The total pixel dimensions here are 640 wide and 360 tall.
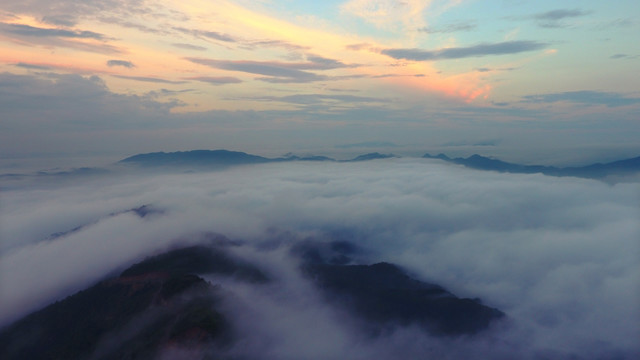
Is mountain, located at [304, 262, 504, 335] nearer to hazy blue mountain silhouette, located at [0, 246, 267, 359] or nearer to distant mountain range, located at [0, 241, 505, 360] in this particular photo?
distant mountain range, located at [0, 241, 505, 360]

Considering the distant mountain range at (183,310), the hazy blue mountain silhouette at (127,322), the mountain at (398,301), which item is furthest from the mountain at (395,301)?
the hazy blue mountain silhouette at (127,322)

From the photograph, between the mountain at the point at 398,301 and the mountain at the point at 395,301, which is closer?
the mountain at the point at 395,301

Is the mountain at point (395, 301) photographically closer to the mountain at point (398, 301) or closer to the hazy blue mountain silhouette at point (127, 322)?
the mountain at point (398, 301)

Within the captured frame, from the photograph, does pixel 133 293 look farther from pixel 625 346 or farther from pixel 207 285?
pixel 625 346

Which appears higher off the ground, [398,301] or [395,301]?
[395,301]

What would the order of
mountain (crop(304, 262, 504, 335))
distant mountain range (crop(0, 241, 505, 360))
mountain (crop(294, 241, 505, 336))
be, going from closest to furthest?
distant mountain range (crop(0, 241, 505, 360)) → mountain (crop(294, 241, 505, 336)) → mountain (crop(304, 262, 504, 335))

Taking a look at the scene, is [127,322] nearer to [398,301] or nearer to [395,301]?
[395,301]

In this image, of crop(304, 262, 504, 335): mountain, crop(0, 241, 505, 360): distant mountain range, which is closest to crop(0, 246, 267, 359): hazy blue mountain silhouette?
crop(0, 241, 505, 360): distant mountain range

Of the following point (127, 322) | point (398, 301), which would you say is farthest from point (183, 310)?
point (398, 301)
